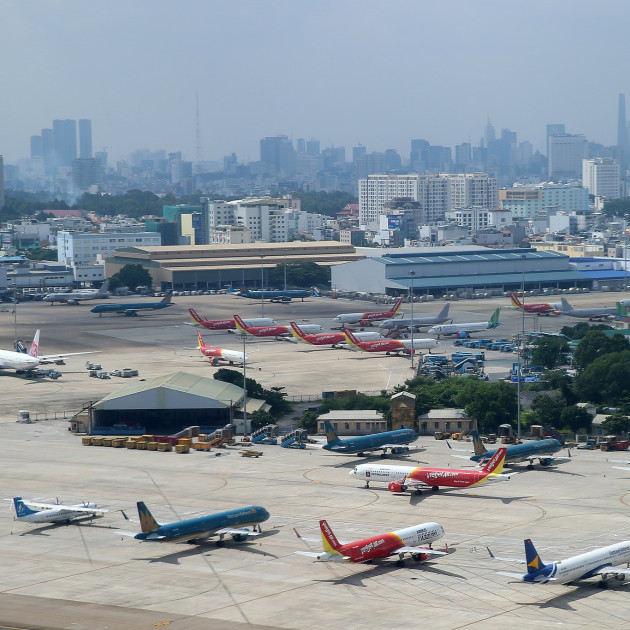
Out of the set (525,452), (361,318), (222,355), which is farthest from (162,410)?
(361,318)

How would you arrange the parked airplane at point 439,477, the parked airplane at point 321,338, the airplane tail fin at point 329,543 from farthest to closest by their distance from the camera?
the parked airplane at point 321,338 < the parked airplane at point 439,477 < the airplane tail fin at point 329,543

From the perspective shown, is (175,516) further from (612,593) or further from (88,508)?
(612,593)

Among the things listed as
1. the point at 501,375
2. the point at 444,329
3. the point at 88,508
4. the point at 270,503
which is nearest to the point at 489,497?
the point at 270,503

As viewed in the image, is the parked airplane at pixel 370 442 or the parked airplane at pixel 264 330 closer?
the parked airplane at pixel 370 442

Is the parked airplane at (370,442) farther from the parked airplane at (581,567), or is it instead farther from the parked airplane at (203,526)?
the parked airplane at (581,567)

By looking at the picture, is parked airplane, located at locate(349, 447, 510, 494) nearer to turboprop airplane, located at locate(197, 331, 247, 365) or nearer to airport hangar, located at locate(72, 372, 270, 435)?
airport hangar, located at locate(72, 372, 270, 435)

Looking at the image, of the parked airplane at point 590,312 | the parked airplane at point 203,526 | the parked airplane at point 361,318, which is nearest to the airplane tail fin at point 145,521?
the parked airplane at point 203,526

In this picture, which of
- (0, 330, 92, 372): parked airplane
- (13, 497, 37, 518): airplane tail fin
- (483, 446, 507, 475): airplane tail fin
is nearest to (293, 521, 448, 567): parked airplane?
(483, 446, 507, 475): airplane tail fin
